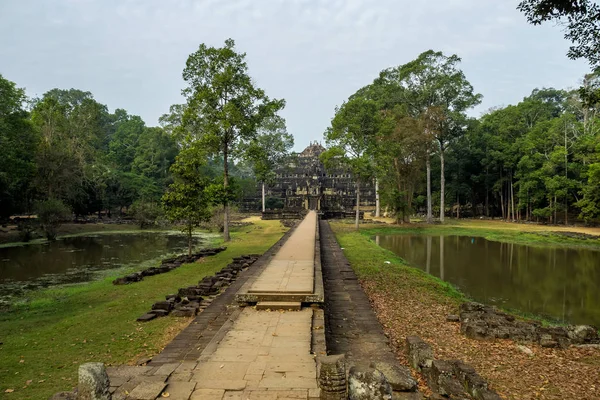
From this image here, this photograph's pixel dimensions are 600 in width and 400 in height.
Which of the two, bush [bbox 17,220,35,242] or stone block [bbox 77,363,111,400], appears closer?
stone block [bbox 77,363,111,400]

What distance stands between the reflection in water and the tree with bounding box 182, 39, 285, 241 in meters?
11.5

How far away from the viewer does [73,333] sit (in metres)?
7.75

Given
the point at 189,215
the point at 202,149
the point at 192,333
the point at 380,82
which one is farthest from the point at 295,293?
the point at 380,82

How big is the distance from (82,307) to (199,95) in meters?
12.9

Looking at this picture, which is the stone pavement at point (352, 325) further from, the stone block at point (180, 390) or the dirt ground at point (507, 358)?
the stone block at point (180, 390)

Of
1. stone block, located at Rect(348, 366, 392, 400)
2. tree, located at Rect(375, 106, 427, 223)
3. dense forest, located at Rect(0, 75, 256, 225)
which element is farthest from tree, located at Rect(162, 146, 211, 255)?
tree, located at Rect(375, 106, 427, 223)

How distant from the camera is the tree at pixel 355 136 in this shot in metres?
27.6

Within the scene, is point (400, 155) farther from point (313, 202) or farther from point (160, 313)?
point (160, 313)

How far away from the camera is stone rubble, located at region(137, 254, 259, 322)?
28.2 feet

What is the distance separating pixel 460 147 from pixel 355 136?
20215 millimetres

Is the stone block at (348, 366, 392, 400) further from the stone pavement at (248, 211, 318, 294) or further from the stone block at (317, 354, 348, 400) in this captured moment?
the stone pavement at (248, 211, 318, 294)

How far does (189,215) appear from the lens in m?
17.0

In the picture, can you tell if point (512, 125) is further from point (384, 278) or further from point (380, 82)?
point (384, 278)

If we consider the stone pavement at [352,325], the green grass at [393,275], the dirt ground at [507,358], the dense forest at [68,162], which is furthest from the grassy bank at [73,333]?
the dense forest at [68,162]
